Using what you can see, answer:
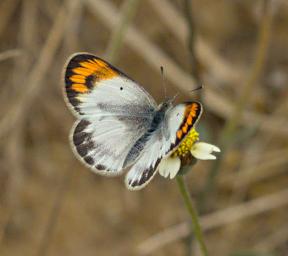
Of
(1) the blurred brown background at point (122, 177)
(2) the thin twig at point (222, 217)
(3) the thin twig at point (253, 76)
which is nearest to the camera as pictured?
(3) the thin twig at point (253, 76)

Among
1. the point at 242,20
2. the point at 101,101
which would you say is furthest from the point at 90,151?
the point at 242,20

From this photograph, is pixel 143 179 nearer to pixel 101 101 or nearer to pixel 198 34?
pixel 101 101

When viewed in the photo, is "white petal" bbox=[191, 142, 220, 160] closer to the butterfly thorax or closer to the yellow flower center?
the yellow flower center

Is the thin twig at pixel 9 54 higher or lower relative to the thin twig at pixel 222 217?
higher

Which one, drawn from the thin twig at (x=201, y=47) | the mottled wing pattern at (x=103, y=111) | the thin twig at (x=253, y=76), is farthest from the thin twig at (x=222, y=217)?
the mottled wing pattern at (x=103, y=111)

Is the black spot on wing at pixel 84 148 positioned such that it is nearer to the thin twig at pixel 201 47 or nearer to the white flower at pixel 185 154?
the white flower at pixel 185 154

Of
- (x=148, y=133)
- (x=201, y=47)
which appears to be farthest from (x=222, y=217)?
(x=148, y=133)

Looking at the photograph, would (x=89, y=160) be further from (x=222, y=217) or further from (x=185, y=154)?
(x=222, y=217)
